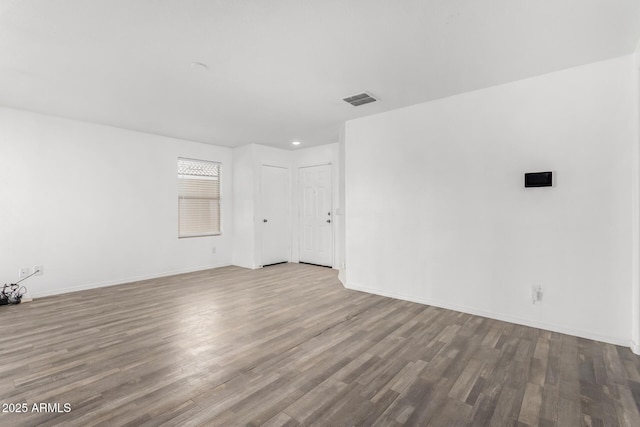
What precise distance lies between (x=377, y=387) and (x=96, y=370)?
205cm


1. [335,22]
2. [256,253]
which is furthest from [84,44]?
[256,253]

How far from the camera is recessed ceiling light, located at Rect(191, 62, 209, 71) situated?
2.68m

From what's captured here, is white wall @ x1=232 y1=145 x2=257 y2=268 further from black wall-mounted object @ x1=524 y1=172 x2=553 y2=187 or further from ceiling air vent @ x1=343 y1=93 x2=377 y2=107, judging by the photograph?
black wall-mounted object @ x1=524 y1=172 x2=553 y2=187

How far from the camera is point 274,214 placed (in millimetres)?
6480

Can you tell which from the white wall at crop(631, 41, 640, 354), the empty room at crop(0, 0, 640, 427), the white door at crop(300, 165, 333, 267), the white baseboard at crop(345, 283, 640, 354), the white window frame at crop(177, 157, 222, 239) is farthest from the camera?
the white door at crop(300, 165, 333, 267)

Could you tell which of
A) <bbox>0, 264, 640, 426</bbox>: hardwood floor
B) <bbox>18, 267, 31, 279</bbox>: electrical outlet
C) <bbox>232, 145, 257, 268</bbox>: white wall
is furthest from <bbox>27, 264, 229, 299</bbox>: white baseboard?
<bbox>232, 145, 257, 268</bbox>: white wall

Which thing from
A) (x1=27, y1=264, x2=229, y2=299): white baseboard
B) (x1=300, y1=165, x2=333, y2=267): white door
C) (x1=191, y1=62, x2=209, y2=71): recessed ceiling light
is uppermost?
(x1=191, y1=62, x2=209, y2=71): recessed ceiling light

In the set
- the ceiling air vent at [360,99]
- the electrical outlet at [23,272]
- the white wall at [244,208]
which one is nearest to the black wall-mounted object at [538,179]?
the ceiling air vent at [360,99]

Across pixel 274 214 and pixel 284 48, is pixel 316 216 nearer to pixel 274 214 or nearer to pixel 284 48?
pixel 274 214

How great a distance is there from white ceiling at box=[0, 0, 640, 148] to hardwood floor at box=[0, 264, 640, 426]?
8.18ft

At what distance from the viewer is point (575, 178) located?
9.17 feet

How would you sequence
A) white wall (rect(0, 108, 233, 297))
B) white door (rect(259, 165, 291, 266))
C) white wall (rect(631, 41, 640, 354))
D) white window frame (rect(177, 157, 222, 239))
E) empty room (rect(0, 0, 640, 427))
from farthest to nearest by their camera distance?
white door (rect(259, 165, 291, 266))
white window frame (rect(177, 157, 222, 239))
white wall (rect(0, 108, 233, 297))
white wall (rect(631, 41, 640, 354))
empty room (rect(0, 0, 640, 427))

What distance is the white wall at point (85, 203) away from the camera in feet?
13.0

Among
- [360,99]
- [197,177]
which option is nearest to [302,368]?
[360,99]
